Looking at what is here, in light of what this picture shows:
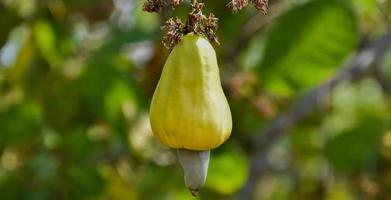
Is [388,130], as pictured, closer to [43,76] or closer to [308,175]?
[308,175]

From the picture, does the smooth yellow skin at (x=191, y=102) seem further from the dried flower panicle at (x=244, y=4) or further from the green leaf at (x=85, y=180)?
the green leaf at (x=85, y=180)

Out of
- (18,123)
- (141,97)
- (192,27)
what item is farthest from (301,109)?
(192,27)

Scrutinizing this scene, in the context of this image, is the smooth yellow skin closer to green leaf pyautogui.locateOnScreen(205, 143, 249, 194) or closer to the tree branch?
green leaf pyautogui.locateOnScreen(205, 143, 249, 194)

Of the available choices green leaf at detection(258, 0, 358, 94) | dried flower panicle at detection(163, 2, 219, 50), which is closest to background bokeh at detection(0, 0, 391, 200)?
green leaf at detection(258, 0, 358, 94)

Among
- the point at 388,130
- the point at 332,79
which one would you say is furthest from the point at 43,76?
the point at 388,130

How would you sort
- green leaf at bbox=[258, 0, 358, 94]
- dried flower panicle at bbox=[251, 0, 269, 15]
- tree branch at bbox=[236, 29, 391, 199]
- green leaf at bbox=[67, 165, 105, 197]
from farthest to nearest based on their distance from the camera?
tree branch at bbox=[236, 29, 391, 199], green leaf at bbox=[67, 165, 105, 197], green leaf at bbox=[258, 0, 358, 94], dried flower panicle at bbox=[251, 0, 269, 15]

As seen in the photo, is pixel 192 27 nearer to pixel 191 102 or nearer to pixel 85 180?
pixel 191 102
